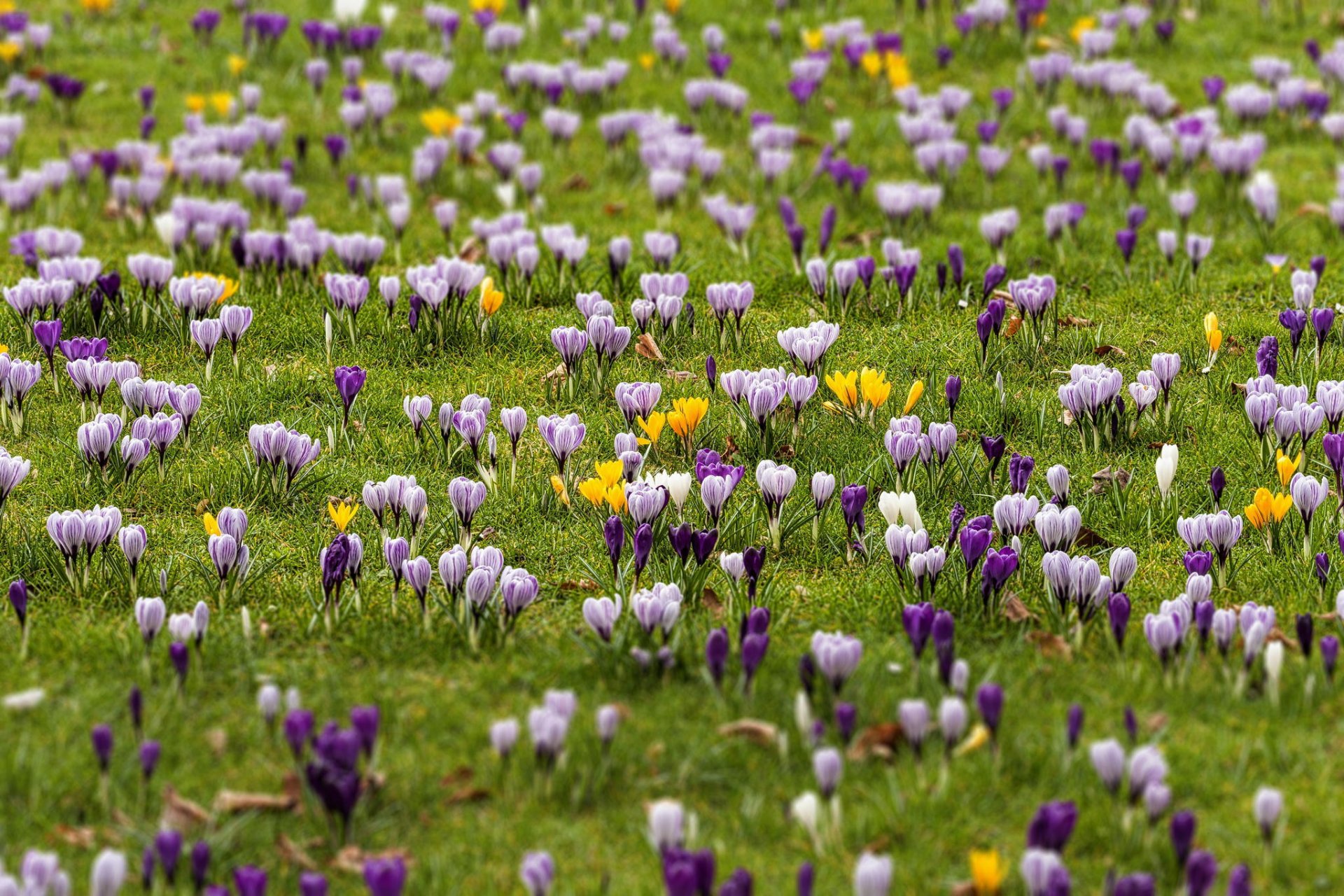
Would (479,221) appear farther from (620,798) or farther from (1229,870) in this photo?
(1229,870)

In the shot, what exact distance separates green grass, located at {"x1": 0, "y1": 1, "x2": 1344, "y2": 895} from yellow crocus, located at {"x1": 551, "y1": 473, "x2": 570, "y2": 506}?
0.05 metres

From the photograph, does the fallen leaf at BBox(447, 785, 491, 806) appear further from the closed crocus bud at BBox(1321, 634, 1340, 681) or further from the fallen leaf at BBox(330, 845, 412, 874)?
the closed crocus bud at BBox(1321, 634, 1340, 681)

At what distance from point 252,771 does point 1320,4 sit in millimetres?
12186

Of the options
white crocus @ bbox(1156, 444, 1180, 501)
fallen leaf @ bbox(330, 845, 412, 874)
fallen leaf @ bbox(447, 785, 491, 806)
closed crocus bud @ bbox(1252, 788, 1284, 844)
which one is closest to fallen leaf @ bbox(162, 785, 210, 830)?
fallen leaf @ bbox(330, 845, 412, 874)

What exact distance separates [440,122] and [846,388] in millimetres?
5242

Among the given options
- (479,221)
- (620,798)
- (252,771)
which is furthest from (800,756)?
(479,221)

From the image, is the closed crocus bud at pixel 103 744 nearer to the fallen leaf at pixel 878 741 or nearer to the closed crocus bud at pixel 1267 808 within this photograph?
the fallen leaf at pixel 878 741

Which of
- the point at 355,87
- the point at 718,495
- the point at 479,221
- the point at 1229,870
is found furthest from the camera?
Answer: the point at 355,87

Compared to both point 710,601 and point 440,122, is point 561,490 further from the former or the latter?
point 440,122

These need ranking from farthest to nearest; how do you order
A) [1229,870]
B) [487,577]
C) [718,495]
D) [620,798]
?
1. [718,495]
2. [487,577]
3. [620,798]
4. [1229,870]

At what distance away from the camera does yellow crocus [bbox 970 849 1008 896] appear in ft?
11.3

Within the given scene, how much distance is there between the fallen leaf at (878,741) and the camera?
4094 mm

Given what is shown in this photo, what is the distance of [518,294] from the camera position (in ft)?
25.3

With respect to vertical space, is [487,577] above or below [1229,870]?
above
